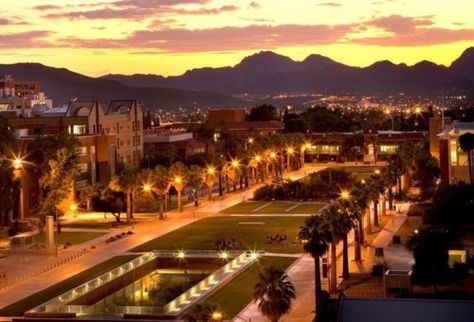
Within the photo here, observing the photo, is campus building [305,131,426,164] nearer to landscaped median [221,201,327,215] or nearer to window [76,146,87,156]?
landscaped median [221,201,327,215]

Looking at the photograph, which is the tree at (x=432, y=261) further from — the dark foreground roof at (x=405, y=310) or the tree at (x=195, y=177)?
the tree at (x=195, y=177)

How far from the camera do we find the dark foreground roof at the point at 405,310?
38.9 meters

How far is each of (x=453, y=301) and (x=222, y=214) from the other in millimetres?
59485

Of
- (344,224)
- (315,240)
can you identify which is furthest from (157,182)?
(315,240)

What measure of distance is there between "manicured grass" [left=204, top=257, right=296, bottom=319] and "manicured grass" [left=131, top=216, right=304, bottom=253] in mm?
8000

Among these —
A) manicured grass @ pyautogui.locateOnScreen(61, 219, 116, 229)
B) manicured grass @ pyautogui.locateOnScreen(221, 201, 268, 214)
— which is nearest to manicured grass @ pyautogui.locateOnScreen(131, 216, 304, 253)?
manicured grass @ pyautogui.locateOnScreen(221, 201, 268, 214)

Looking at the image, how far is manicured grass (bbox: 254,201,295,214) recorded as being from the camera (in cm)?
9948

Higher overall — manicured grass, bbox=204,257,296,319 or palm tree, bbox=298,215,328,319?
palm tree, bbox=298,215,328,319

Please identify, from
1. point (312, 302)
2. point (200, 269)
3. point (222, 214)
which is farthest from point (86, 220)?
point (312, 302)

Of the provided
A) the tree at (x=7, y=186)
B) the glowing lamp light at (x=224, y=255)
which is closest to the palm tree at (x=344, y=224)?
the glowing lamp light at (x=224, y=255)

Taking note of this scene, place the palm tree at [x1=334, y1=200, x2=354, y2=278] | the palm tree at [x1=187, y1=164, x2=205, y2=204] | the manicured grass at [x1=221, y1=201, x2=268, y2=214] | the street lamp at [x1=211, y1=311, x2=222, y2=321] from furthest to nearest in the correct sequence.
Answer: the palm tree at [x1=187, y1=164, x2=205, y2=204]
the manicured grass at [x1=221, y1=201, x2=268, y2=214]
the palm tree at [x1=334, y1=200, x2=354, y2=278]
the street lamp at [x1=211, y1=311, x2=222, y2=321]

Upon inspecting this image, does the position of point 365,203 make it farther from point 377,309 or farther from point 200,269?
point 377,309

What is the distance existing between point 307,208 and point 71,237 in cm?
3113

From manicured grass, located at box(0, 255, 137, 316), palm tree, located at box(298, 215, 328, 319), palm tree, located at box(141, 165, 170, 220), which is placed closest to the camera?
palm tree, located at box(298, 215, 328, 319)
